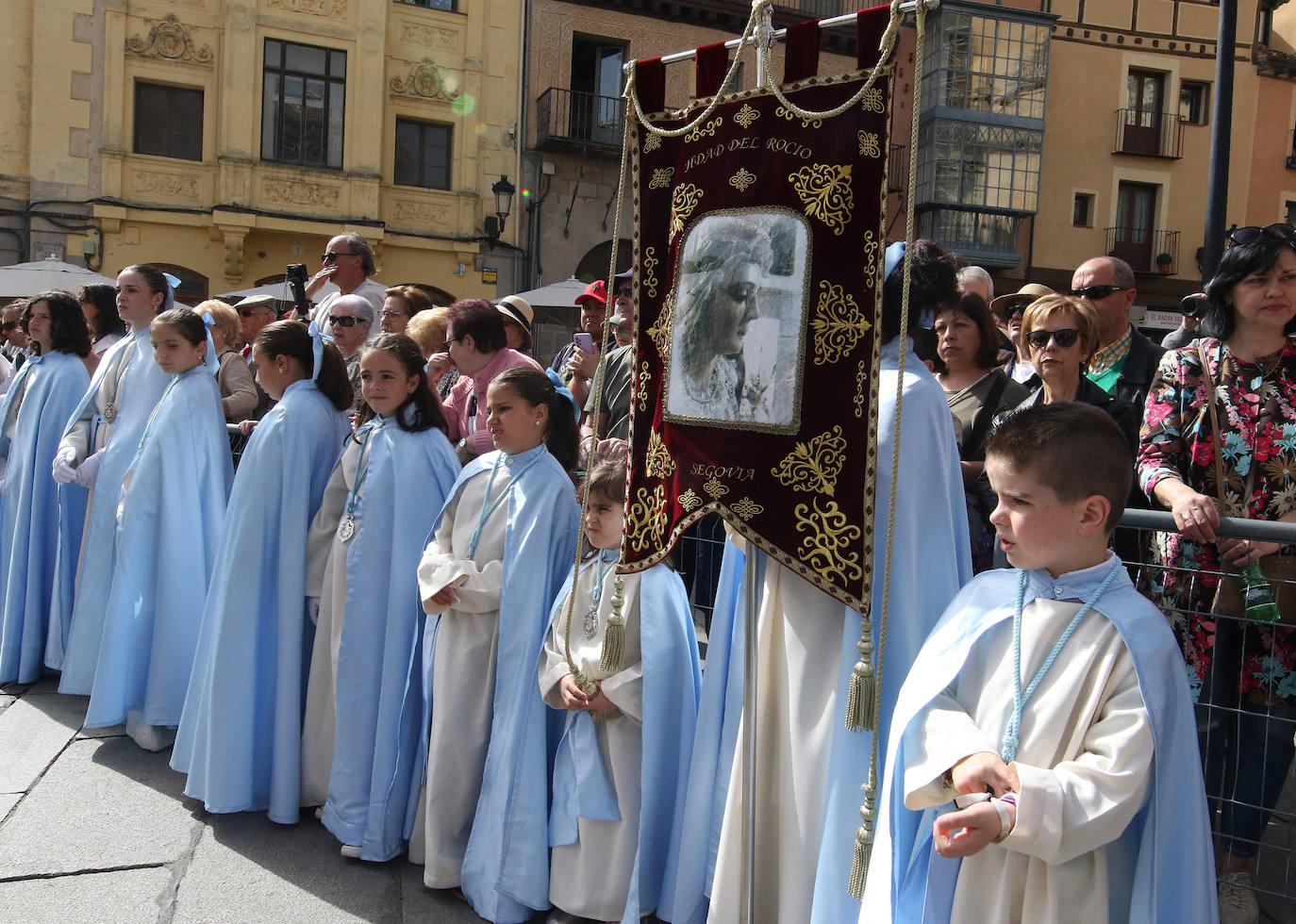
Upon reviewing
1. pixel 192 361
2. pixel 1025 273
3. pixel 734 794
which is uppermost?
pixel 1025 273

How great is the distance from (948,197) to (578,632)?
68.1 ft

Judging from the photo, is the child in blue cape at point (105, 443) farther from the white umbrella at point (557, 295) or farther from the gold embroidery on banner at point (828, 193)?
the white umbrella at point (557, 295)

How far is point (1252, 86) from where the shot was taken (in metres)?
23.5

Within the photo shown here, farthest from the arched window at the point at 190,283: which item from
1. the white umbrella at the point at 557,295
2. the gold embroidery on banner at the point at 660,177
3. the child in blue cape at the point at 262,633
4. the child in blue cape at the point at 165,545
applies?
the gold embroidery on banner at the point at 660,177

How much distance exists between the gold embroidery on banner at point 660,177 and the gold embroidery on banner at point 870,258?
25.9 inches

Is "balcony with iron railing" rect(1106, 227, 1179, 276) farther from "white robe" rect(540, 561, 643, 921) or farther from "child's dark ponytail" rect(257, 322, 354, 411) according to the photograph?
"white robe" rect(540, 561, 643, 921)

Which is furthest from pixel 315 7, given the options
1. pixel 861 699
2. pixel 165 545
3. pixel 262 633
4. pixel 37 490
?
pixel 861 699

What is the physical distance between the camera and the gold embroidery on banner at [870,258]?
256 cm

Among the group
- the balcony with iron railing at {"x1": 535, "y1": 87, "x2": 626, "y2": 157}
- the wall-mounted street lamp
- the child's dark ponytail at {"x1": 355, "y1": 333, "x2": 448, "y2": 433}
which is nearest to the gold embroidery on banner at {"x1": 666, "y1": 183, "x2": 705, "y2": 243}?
the child's dark ponytail at {"x1": 355, "y1": 333, "x2": 448, "y2": 433}

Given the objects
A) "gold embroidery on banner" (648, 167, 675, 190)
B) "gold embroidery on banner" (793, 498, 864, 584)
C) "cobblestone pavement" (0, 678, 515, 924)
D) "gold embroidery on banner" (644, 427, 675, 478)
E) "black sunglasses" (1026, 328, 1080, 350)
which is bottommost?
"cobblestone pavement" (0, 678, 515, 924)

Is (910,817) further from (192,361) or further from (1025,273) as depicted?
(1025,273)

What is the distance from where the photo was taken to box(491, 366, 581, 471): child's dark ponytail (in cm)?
366

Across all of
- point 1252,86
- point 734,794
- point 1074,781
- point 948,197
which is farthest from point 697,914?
point 1252,86

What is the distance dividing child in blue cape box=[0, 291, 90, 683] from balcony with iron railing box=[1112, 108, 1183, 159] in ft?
73.6
